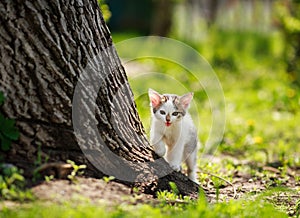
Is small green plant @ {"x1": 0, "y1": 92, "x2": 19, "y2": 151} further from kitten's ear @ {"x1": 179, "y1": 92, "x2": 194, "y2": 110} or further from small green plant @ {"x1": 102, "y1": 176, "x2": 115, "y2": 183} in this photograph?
kitten's ear @ {"x1": 179, "y1": 92, "x2": 194, "y2": 110}

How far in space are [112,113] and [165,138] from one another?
2.64ft

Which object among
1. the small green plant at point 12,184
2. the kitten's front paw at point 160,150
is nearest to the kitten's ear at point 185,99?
the kitten's front paw at point 160,150

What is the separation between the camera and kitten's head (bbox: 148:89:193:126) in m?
4.18

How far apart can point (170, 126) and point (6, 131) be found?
1.43 m

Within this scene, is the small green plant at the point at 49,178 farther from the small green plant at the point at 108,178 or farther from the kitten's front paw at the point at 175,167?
the kitten's front paw at the point at 175,167

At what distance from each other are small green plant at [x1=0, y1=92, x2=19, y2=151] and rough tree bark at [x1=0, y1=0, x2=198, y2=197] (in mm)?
49

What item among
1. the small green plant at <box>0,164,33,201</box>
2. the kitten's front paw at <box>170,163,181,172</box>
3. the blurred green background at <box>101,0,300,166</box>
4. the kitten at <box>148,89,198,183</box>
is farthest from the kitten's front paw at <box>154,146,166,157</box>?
the small green plant at <box>0,164,33,201</box>

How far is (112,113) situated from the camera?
3.64 m

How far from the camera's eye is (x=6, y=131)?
320cm

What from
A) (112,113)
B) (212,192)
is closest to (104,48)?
(112,113)

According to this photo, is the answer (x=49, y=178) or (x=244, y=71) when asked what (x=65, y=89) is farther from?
(x=244, y=71)

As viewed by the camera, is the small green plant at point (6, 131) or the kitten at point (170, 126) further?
the kitten at point (170, 126)

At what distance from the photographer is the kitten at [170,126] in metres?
4.20

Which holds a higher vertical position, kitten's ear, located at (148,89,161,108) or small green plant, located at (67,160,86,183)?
kitten's ear, located at (148,89,161,108)
